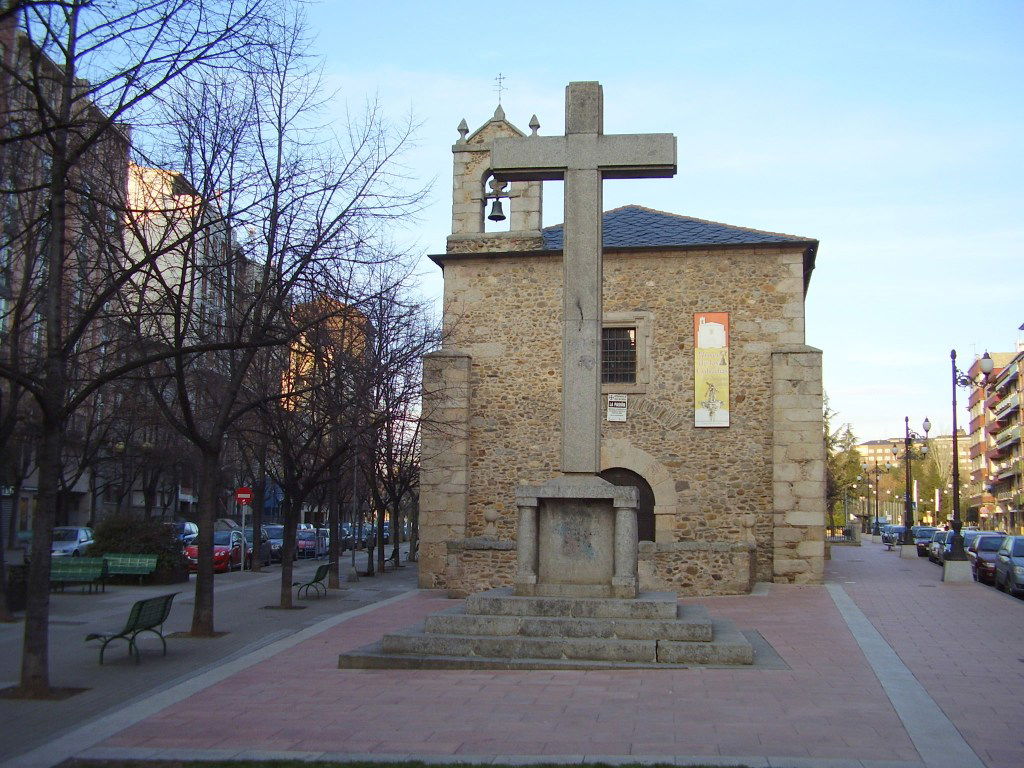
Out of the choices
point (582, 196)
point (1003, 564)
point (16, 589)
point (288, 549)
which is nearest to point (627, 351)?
point (288, 549)

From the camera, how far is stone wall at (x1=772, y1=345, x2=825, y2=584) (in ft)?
69.5

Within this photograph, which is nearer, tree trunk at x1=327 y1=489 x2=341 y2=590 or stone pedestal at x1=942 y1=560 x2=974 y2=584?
stone pedestal at x1=942 y1=560 x2=974 y2=584

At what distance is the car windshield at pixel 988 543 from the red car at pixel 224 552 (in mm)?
22157

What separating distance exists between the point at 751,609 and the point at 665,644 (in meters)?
6.85

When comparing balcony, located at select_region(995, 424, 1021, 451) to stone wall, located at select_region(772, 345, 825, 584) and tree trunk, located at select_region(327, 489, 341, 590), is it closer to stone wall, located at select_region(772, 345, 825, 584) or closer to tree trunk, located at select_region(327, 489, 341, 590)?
stone wall, located at select_region(772, 345, 825, 584)

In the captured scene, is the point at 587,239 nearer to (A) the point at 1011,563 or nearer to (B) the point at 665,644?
(B) the point at 665,644

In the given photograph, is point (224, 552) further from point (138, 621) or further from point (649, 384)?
point (138, 621)

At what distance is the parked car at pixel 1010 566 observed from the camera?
21.8m

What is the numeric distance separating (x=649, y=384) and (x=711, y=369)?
4.72 feet

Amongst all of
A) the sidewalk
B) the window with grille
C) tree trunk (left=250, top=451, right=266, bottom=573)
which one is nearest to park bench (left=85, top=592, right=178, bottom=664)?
the sidewalk

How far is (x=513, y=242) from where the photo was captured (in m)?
23.8

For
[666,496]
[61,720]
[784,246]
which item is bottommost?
[61,720]

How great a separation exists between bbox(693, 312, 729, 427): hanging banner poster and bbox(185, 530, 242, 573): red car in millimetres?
15745

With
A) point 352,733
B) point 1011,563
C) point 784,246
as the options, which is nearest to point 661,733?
point 352,733
